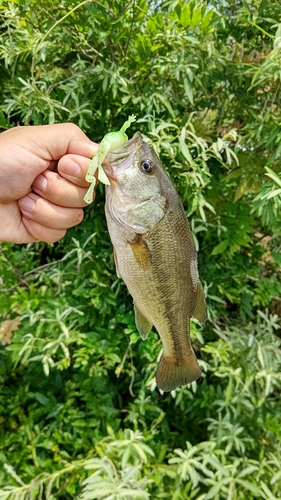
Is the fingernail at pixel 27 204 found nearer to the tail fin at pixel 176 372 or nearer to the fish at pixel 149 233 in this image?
the fish at pixel 149 233

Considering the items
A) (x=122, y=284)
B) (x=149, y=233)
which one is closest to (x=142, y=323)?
(x=149, y=233)

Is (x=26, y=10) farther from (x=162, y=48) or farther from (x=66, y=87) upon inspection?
(x=162, y=48)

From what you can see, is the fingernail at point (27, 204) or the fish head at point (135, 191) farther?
the fingernail at point (27, 204)

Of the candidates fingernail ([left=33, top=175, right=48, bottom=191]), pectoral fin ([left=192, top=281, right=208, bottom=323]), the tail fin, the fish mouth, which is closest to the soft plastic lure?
the fish mouth

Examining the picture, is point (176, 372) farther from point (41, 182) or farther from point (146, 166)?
point (41, 182)

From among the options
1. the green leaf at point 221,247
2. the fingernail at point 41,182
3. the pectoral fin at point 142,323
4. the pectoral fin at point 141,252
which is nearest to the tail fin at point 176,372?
the pectoral fin at point 142,323

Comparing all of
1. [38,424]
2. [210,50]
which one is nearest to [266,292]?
[210,50]

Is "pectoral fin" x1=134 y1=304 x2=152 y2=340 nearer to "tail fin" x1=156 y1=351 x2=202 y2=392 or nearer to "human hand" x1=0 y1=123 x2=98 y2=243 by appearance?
"tail fin" x1=156 y1=351 x2=202 y2=392
